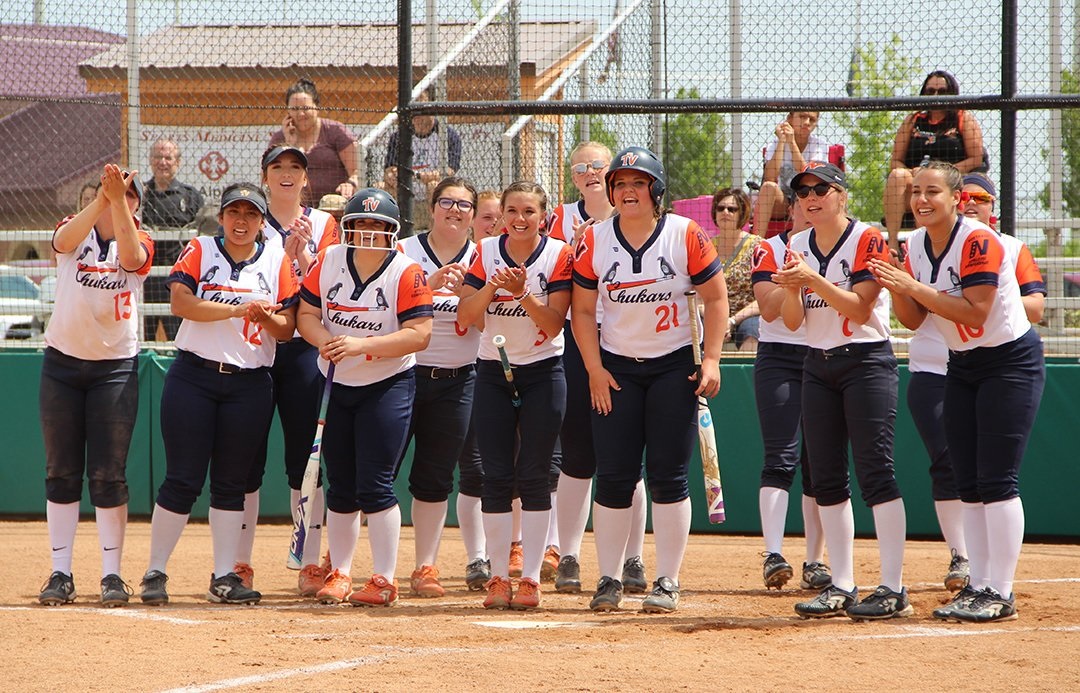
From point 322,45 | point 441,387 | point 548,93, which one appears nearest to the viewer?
point 441,387

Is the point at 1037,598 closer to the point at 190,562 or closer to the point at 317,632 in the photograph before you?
the point at 317,632

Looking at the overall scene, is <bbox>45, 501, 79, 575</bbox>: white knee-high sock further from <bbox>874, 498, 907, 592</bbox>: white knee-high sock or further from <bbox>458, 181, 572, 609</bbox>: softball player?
<bbox>874, 498, 907, 592</bbox>: white knee-high sock

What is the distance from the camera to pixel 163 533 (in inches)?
237

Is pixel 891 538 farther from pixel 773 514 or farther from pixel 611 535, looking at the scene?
pixel 611 535

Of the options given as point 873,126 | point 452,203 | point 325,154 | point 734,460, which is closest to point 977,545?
point 452,203

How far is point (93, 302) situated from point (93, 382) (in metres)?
0.38

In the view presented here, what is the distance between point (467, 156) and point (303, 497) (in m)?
3.46

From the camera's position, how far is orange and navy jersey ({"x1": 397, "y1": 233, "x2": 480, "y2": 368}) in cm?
638

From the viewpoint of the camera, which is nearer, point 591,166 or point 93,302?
point 93,302

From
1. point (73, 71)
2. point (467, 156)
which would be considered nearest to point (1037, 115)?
point (467, 156)

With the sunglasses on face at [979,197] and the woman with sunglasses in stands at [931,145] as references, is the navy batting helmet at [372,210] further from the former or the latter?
the woman with sunglasses in stands at [931,145]

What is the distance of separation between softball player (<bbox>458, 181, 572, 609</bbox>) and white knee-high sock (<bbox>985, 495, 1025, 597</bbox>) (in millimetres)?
1978

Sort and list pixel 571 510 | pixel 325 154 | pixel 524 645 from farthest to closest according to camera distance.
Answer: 1. pixel 325 154
2. pixel 571 510
3. pixel 524 645

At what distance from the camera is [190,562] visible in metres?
7.65
